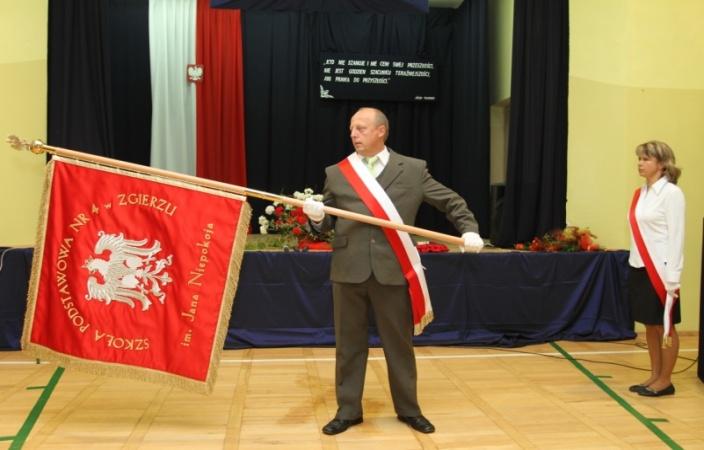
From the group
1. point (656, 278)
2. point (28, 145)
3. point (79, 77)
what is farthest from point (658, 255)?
point (79, 77)

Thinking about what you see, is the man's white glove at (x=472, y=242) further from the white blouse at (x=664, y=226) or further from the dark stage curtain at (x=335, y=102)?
the dark stage curtain at (x=335, y=102)

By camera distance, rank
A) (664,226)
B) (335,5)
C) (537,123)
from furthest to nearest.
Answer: (537,123) < (335,5) < (664,226)

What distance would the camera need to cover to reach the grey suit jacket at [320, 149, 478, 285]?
319cm

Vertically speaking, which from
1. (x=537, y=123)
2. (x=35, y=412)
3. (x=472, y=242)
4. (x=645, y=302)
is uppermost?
(x=537, y=123)

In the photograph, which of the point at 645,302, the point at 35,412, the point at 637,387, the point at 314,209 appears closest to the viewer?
the point at 314,209

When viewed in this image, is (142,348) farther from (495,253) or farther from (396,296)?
(495,253)

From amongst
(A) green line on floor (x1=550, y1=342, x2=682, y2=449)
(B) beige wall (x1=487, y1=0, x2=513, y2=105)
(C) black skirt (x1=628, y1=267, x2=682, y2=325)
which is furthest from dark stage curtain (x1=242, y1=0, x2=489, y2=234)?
(C) black skirt (x1=628, y1=267, x2=682, y2=325)

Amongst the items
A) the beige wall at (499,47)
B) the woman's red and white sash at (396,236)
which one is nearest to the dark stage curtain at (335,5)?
the beige wall at (499,47)

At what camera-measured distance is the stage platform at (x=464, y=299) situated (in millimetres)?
5102

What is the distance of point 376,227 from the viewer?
3.22 meters

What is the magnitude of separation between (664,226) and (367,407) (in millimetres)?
1929

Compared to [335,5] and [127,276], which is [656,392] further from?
[335,5]

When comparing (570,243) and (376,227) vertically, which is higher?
(376,227)

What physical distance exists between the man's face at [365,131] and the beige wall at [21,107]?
366 centimetres
